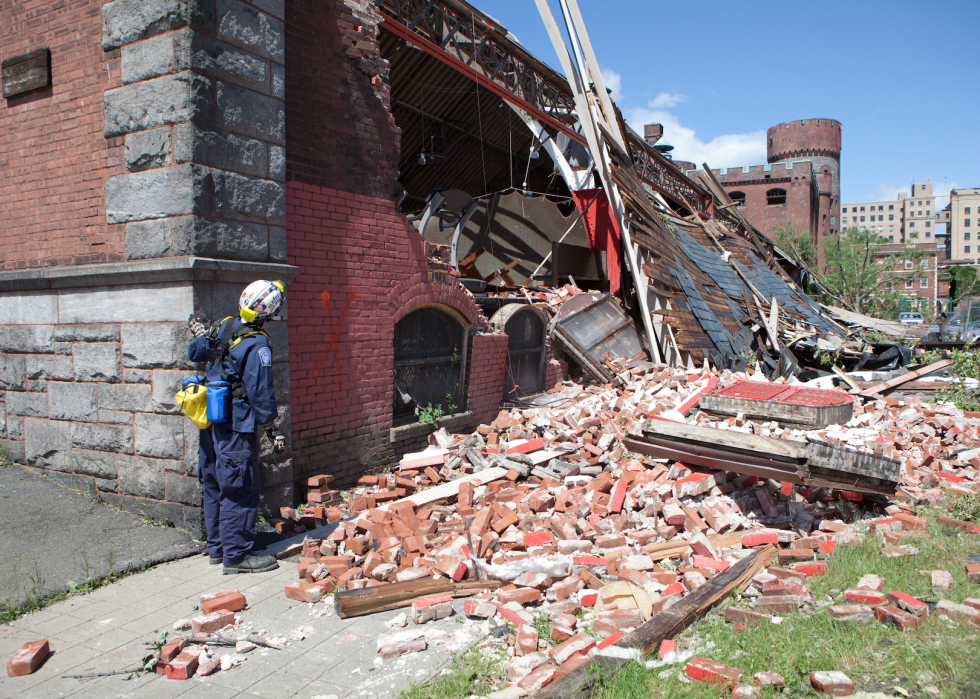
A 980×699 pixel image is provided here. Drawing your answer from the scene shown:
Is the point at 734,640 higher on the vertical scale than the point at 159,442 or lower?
lower

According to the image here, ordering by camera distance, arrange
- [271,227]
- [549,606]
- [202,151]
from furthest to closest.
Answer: [271,227], [202,151], [549,606]

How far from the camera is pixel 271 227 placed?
17.7ft

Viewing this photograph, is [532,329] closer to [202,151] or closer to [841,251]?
[202,151]

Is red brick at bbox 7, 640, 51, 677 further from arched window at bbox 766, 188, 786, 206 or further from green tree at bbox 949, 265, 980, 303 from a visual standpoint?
green tree at bbox 949, 265, 980, 303

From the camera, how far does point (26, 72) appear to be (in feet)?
18.2

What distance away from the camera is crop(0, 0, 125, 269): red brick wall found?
17.1 feet

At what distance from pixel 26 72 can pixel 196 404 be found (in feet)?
11.7

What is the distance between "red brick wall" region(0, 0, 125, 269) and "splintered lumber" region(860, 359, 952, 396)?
1072 centimetres

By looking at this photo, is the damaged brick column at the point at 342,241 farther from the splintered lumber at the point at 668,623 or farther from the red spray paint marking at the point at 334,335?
the splintered lumber at the point at 668,623

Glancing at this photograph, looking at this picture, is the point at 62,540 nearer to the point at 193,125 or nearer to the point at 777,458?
the point at 193,125

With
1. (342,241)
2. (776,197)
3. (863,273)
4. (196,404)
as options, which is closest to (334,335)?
(342,241)

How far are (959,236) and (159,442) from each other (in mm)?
157140

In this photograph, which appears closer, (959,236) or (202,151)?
(202,151)

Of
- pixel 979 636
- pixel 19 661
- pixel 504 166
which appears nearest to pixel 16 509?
pixel 19 661
